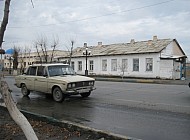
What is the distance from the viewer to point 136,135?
6.00 metres

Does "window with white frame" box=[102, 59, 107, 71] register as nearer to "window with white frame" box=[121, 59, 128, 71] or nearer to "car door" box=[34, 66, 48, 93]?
"window with white frame" box=[121, 59, 128, 71]

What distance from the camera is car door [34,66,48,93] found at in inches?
488

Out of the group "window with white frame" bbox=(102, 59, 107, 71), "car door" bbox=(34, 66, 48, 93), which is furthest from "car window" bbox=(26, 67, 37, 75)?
"window with white frame" bbox=(102, 59, 107, 71)

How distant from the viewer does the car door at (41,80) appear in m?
12.4

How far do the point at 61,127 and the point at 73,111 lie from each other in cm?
287

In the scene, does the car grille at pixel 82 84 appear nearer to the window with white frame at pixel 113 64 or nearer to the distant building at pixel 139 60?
the distant building at pixel 139 60

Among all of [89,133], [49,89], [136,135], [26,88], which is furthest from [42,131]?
[26,88]

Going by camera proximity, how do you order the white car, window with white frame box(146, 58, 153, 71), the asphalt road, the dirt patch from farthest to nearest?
window with white frame box(146, 58, 153, 71), the white car, the asphalt road, the dirt patch

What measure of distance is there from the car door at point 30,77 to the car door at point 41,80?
38cm

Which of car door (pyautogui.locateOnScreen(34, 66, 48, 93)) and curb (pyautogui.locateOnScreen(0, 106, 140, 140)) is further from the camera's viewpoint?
car door (pyautogui.locateOnScreen(34, 66, 48, 93))

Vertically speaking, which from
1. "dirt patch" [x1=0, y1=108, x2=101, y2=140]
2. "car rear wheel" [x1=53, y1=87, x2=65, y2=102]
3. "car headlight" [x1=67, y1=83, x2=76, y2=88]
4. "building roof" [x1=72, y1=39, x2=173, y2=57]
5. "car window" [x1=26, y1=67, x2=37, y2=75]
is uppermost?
"building roof" [x1=72, y1=39, x2=173, y2=57]

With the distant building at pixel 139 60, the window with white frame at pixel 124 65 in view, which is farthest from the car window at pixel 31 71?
the window with white frame at pixel 124 65

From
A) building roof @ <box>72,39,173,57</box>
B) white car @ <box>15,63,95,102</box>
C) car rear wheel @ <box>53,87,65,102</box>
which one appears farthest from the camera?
building roof @ <box>72,39,173,57</box>

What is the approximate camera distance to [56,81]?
1170 centimetres
